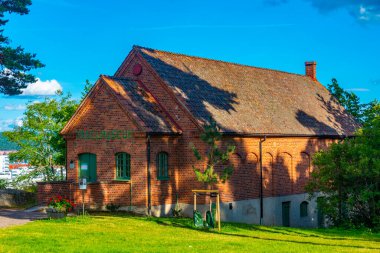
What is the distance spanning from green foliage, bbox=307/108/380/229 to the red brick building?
14.9ft

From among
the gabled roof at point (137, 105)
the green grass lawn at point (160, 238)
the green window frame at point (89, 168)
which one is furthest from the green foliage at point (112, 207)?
the gabled roof at point (137, 105)

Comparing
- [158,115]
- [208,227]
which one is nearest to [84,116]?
[158,115]

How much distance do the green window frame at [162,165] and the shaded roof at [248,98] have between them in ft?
8.30

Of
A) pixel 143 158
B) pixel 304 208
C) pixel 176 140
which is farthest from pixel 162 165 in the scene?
pixel 304 208

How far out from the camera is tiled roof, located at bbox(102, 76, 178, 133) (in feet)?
85.1

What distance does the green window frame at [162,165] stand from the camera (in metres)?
26.2

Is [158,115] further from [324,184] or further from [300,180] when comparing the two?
[300,180]

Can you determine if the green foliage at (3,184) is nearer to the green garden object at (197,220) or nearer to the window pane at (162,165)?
the window pane at (162,165)

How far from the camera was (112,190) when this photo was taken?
2588 centimetres

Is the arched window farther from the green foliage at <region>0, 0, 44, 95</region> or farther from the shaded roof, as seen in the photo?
the green foliage at <region>0, 0, 44, 95</region>

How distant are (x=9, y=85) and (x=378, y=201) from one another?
→ 26012 millimetres

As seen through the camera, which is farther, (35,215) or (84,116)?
(84,116)

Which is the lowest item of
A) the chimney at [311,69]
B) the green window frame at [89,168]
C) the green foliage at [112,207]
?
the green foliage at [112,207]

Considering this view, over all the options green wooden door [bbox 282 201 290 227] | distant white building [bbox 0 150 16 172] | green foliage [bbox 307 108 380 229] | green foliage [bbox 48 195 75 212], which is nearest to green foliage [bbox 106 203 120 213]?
green foliage [bbox 48 195 75 212]
